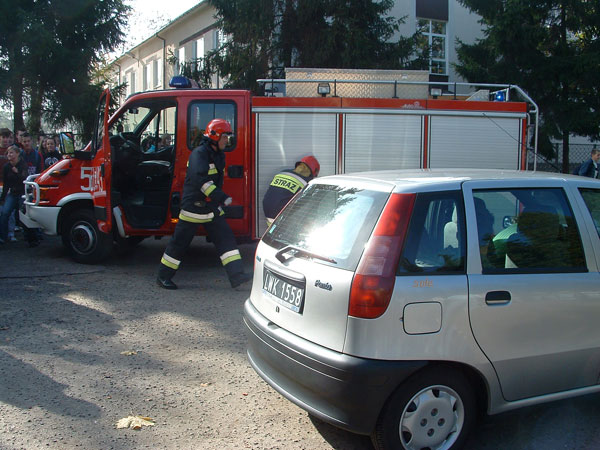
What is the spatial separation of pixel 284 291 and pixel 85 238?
5511 mm

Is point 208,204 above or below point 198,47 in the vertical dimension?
below

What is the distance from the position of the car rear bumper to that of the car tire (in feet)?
0.28

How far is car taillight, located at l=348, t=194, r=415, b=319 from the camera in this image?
2891 millimetres

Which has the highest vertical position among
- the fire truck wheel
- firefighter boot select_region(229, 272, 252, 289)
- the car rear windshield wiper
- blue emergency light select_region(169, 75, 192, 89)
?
blue emergency light select_region(169, 75, 192, 89)

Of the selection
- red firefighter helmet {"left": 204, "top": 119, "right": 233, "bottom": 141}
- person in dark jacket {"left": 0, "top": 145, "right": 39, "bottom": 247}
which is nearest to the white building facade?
person in dark jacket {"left": 0, "top": 145, "right": 39, "bottom": 247}

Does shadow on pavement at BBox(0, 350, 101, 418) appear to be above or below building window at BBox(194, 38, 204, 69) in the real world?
below

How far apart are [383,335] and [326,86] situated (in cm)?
562

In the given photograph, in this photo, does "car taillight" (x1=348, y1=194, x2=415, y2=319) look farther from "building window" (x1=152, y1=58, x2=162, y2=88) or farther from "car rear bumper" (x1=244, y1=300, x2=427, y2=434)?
"building window" (x1=152, y1=58, x2=162, y2=88)

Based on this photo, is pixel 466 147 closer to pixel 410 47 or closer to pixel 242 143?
pixel 242 143

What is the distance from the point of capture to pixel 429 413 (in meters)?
3.05

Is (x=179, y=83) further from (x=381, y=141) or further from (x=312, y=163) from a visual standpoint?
(x=381, y=141)

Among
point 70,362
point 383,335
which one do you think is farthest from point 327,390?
point 70,362

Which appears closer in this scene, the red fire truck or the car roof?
the car roof

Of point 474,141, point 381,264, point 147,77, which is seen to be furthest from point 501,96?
point 147,77
